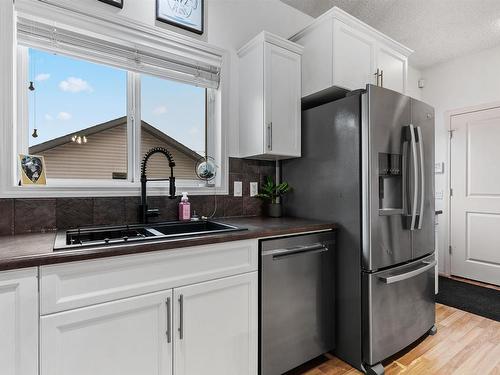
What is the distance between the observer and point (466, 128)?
340cm

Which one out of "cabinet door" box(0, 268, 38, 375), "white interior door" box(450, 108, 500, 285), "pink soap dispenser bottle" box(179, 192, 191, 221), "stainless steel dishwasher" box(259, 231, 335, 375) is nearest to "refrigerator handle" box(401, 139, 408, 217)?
"stainless steel dishwasher" box(259, 231, 335, 375)

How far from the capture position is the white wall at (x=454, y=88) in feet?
10.6

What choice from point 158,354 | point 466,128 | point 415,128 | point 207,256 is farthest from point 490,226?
point 158,354

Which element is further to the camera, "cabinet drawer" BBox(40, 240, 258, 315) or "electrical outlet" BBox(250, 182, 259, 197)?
"electrical outlet" BBox(250, 182, 259, 197)

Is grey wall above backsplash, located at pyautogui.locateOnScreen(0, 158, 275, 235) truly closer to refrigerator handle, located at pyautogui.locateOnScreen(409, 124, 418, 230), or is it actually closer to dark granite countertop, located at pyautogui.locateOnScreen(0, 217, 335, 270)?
dark granite countertop, located at pyautogui.locateOnScreen(0, 217, 335, 270)

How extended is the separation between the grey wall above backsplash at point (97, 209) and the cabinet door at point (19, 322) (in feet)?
2.08

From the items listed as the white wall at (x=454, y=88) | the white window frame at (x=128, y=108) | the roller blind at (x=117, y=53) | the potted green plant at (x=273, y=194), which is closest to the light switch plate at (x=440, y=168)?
the white wall at (x=454, y=88)

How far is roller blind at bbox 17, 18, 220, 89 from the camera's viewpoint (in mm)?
1522

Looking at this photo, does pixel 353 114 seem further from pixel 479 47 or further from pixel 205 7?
pixel 479 47

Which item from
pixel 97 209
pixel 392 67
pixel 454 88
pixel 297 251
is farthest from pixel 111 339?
pixel 454 88

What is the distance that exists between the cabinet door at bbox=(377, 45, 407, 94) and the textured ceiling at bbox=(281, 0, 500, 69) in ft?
1.42

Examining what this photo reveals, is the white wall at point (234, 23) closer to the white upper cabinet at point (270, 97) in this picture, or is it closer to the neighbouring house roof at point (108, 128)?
the white upper cabinet at point (270, 97)

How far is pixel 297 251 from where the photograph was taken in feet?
5.44

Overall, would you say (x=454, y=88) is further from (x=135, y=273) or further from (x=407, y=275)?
(x=135, y=273)
